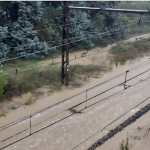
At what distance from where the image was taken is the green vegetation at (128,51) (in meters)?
22.6

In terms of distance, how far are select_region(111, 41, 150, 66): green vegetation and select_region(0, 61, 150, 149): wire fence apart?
205 centimetres

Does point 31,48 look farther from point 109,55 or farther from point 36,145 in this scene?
point 36,145

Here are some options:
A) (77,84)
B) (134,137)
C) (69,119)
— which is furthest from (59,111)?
(134,137)

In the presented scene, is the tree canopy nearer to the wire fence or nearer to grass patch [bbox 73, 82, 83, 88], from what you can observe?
grass patch [bbox 73, 82, 83, 88]

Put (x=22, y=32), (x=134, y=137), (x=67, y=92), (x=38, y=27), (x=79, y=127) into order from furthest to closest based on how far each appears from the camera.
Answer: (x=38, y=27) → (x=22, y=32) → (x=67, y=92) → (x=79, y=127) → (x=134, y=137)

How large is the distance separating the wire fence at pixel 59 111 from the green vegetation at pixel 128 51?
205 centimetres

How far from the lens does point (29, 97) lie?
1427 centimetres

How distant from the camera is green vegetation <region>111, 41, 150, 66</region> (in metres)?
22.6

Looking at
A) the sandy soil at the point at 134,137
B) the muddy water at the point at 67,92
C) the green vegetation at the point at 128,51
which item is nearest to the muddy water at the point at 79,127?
the sandy soil at the point at 134,137

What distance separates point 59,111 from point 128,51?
1380cm

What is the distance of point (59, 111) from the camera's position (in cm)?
1366

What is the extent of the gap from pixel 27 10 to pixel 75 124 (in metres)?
11.6

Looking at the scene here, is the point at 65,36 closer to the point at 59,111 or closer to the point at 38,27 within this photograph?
the point at 59,111

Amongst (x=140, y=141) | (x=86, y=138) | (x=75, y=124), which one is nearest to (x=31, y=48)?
(x=75, y=124)
